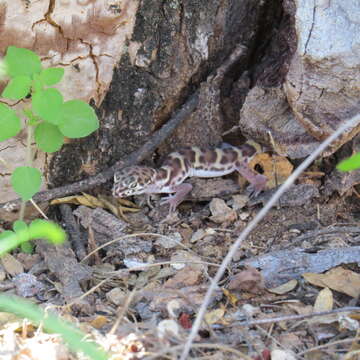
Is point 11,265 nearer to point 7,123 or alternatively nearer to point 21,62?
point 7,123

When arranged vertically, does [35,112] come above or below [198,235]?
above

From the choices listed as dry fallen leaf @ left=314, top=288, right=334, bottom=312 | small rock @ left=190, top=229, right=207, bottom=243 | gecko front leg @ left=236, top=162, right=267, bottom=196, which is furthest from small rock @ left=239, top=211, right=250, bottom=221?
dry fallen leaf @ left=314, top=288, right=334, bottom=312

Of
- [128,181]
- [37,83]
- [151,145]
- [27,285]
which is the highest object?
[37,83]

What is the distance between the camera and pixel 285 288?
3.21m

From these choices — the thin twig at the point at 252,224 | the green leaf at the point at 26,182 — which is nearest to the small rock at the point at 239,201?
the green leaf at the point at 26,182

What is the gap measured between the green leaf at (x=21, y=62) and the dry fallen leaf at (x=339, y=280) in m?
1.91

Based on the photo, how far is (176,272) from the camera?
348cm

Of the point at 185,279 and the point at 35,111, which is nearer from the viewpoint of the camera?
the point at 35,111

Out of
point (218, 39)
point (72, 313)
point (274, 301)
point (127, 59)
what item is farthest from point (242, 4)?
point (72, 313)

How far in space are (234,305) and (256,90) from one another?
1.60 metres

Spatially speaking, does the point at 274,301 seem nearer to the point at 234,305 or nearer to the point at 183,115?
the point at 234,305

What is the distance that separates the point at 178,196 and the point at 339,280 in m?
1.66

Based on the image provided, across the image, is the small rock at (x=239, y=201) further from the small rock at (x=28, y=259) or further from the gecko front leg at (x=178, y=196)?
the small rock at (x=28, y=259)

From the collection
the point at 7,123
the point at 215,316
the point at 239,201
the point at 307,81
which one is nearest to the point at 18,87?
the point at 7,123
